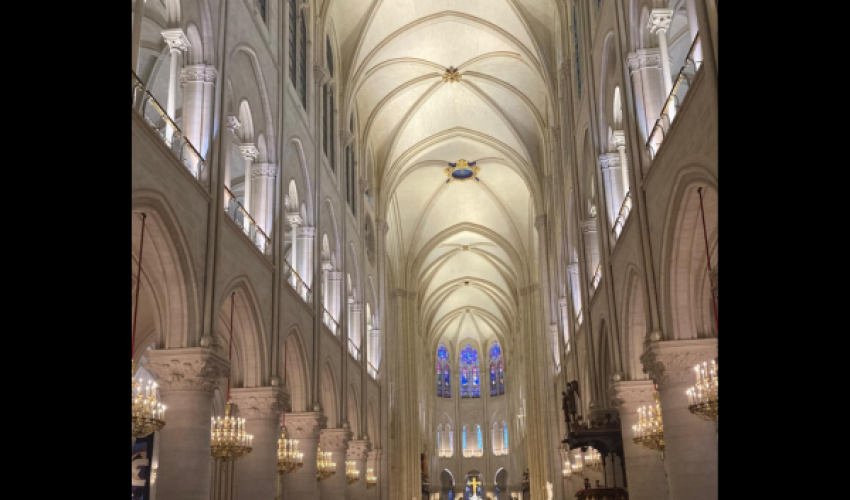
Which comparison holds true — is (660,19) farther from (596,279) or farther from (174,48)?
(596,279)

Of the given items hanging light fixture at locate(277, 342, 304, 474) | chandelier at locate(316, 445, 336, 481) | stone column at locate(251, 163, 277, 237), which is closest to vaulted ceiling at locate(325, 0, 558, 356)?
stone column at locate(251, 163, 277, 237)

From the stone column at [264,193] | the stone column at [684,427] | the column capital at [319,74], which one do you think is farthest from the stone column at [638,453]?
the column capital at [319,74]

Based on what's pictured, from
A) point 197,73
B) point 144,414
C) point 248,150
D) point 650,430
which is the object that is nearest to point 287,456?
point 248,150

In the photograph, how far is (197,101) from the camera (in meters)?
13.4

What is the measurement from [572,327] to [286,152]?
10777 millimetres

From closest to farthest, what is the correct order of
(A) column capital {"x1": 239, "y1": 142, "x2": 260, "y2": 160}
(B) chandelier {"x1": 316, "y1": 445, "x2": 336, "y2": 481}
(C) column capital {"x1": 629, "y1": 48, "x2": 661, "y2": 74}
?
(C) column capital {"x1": 629, "y1": 48, "x2": 661, "y2": 74} → (A) column capital {"x1": 239, "y1": 142, "x2": 260, "y2": 160} → (B) chandelier {"x1": 316, "y1": 445, "x2": 336, "y2": 481}

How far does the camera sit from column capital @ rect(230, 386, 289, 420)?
15742 mm

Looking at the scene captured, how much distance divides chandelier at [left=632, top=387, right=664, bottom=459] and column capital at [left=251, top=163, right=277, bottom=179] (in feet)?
30.7

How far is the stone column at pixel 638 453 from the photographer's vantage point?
1560 cm

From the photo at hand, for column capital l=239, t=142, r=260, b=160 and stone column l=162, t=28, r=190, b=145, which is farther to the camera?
column capital l=239, t=142, r=260, b=160

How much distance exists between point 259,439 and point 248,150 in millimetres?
6134

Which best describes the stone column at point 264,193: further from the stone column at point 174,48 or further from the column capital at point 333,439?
the column capital at point 333,439

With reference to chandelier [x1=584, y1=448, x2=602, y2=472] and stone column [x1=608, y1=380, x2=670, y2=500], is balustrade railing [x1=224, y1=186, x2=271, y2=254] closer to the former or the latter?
stone column [x1=608, y1=380, x2=670, y2=500]
